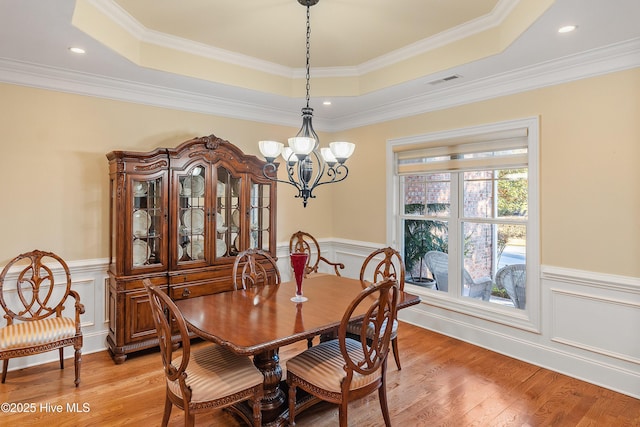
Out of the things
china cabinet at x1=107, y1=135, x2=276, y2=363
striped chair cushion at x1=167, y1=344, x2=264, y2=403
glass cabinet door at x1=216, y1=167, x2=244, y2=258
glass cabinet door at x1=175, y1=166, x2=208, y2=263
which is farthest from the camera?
glass cabinet door at x1=216, y1=167, x2=244, y2=258

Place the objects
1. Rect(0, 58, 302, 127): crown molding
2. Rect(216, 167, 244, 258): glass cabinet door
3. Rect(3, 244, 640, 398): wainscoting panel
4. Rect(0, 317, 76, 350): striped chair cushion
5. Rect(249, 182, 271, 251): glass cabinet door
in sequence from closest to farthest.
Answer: Rect(0, 317, 76, 350): striped chair cushion
Rect(3, 244, 640, 398): wainscoting panel
Rect(0, 58, 302, 127): crown molding
Rect(216, 167, 244, 258): glass cabinet door
Rect(249, 182, 271, 251): glass cabinet door

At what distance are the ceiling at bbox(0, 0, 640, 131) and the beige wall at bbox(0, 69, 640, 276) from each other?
147mm

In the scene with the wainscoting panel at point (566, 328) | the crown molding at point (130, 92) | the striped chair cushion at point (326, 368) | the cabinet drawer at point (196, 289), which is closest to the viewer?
the striped chair cushion at point (326, 368)

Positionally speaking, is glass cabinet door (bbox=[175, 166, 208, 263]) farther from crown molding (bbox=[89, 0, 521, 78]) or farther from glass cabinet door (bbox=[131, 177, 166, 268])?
crown molding (bbox=[89, 0, 521, 78])

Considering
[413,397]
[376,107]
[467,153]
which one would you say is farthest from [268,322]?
[376,107]

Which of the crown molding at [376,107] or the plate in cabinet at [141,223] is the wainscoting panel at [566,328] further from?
the crown molding at [376,107]

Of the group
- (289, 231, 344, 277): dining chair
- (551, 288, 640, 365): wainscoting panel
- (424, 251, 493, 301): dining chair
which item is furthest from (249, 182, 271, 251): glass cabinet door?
(551, 288, 640, 365): wainscoting panel

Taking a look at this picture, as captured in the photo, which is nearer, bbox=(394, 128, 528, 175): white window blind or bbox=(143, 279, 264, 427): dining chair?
bbox=(143, 279, 264, 427): dining chair

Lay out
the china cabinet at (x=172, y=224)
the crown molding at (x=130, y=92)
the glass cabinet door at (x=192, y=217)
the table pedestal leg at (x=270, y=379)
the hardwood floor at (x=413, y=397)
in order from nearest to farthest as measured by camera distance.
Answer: the table pedestal leg at (x=270, y=379), the hardwood floor at (x=413, y=397), the crown molding at (x=130, y=92), the china cabinet at (x=172, y=224), the glass cabinet door at (x=192, y=217)

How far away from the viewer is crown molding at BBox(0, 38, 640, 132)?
109 inches

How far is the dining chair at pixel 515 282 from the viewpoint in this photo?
335 centimetres

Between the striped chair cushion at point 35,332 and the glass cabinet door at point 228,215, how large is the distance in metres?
1.39

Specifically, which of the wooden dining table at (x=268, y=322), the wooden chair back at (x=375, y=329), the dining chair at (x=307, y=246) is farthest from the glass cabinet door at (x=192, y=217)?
the wooden chair back at (x=375, y=329)

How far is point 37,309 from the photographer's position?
10.1 ft
